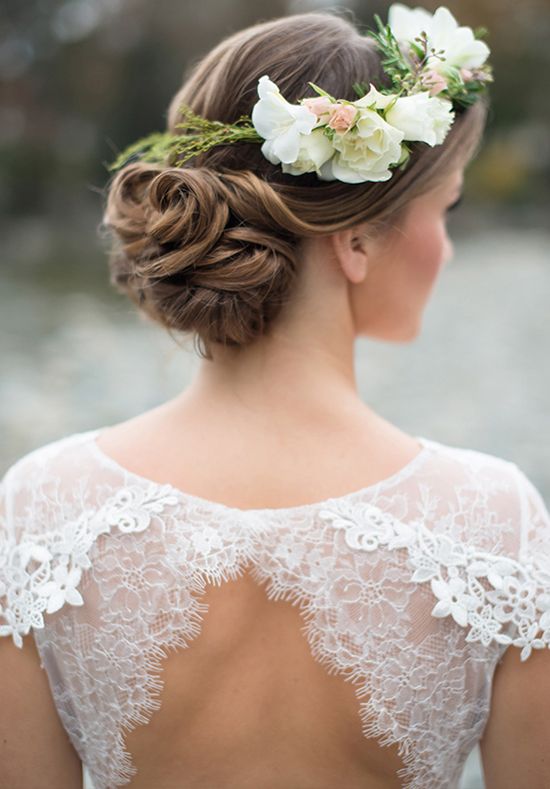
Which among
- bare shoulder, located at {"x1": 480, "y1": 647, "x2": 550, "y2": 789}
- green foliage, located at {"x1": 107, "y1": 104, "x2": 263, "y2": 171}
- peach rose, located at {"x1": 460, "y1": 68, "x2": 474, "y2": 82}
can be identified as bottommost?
bare shoulder, located at {"x1": 480, "y1": 647, "x2": 550, "y2": 789}

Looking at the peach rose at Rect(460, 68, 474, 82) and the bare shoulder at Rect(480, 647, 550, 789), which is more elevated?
the peach rose at Rect(460, 68, 474, 82)

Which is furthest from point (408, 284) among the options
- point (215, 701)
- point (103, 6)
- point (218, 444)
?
point (103, 6)

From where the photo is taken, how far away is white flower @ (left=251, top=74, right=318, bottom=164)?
1349 mm

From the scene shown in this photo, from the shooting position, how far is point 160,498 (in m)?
1.34

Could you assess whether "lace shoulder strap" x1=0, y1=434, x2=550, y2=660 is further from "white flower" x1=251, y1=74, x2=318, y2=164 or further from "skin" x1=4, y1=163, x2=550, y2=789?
"white flower" x1=251, y1=74, x2=318, y2=164

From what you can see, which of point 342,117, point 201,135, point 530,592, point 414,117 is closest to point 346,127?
point 342,117

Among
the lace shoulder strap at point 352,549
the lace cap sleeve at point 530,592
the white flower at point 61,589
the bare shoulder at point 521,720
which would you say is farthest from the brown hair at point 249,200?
the bare shoulder at point 521,720

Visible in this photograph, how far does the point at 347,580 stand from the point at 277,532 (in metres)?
0.12

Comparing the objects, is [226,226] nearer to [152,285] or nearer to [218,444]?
[152,285]

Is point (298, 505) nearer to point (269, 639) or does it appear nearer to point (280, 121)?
point (269, 639)

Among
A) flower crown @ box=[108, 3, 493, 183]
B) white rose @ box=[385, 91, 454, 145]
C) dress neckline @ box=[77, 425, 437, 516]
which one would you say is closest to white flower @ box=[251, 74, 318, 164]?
flower crown @ box=[108, 3, 493, 183]

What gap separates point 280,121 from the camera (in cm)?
137

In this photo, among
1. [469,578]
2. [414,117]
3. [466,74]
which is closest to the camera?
[469,578]

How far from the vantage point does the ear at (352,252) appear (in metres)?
1.45
